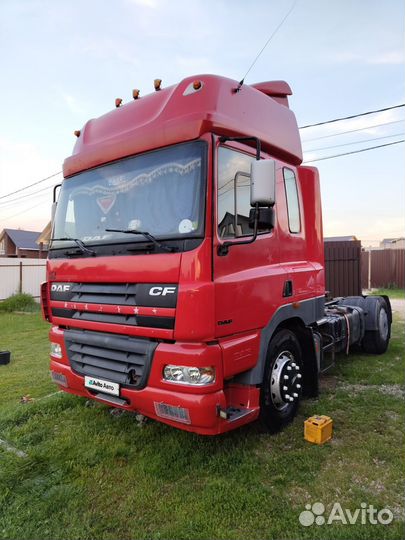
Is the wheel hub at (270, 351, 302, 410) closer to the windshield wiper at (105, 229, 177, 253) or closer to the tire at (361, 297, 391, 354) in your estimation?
the windshield wiper at (105, 229, 177, 253)

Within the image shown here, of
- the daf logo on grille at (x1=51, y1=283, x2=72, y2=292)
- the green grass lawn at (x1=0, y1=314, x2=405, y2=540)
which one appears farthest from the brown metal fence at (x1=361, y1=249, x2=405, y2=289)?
the daf logo on grille at (x1=51, y1=283, x2=72, y2=292)

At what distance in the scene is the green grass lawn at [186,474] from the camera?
8.64 ft

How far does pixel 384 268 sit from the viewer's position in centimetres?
2177

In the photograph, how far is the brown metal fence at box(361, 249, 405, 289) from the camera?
2115 cm

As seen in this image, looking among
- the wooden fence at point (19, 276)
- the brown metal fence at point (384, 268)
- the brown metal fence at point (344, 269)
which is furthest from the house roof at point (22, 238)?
the brown metal fence at point (344, 269)

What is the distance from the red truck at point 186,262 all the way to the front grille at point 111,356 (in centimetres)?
1

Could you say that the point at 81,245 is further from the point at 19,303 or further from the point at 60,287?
the point at 19,303

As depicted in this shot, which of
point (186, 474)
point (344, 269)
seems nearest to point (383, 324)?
point (344, 269)

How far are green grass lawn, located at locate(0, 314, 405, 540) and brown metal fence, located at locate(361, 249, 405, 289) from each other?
60.4 feet

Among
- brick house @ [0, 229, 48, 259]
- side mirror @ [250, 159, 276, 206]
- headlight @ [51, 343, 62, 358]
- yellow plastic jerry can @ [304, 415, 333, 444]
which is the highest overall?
brick house @ [0, 229, 48, 259]

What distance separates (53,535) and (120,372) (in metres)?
1.16

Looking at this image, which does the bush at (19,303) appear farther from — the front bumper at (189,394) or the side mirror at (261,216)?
the side mirror at (261,216)

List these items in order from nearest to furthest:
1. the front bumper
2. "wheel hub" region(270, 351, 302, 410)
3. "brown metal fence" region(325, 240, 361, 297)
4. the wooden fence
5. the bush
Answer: the front bumper → "wheel hub" region(270, 351, 302, 410) → "brown metal fence" region(325, 240, 361, 297) → the bush → the wooden fence

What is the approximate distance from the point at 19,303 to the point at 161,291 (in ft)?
43.9
